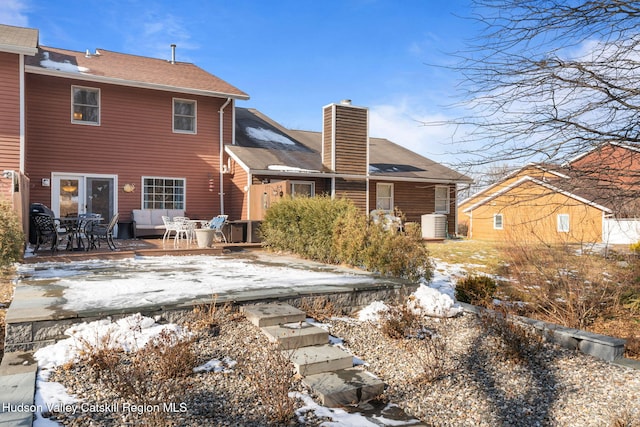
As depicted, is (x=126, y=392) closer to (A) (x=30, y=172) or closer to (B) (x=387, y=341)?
(B) (x=387, y=341)

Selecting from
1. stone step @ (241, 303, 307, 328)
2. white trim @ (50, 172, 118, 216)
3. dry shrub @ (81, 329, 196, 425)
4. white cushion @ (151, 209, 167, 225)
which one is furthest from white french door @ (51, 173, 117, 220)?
dry shrub @ (81, 329, 196, 425)

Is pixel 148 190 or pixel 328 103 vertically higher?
pixel 328 103

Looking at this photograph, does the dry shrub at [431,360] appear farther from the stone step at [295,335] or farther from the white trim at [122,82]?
the white trim at [122,82]

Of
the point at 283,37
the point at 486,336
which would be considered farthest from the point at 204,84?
the point at 486,336

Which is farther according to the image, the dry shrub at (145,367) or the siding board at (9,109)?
the siding board at (9,109)

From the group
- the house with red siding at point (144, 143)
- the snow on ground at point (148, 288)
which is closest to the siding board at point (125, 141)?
the house with red siding at point (144, 143)

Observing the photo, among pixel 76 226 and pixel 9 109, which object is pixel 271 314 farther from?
pixel 9 109

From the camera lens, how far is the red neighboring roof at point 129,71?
12.7m

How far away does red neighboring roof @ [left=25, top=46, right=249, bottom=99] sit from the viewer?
12.7 metres

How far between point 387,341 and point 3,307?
15.2 ft

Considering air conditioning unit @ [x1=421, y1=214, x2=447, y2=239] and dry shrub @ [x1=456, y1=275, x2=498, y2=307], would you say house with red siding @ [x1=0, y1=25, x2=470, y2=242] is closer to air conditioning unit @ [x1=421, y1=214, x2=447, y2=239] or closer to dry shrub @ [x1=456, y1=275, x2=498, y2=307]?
air conditioning unit @ [x1=421, y1=214, x2=447, y2=239]

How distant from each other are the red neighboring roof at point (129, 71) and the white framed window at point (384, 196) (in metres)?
6.59

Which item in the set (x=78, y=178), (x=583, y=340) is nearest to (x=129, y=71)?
(x=78, y=178)

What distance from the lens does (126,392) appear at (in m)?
2.89
